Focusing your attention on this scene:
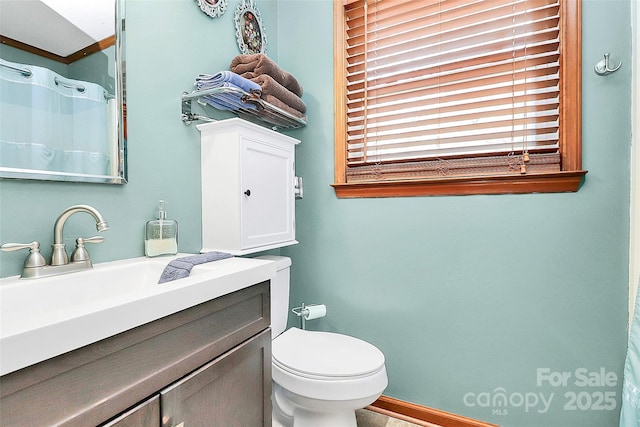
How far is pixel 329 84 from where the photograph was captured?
170 cm

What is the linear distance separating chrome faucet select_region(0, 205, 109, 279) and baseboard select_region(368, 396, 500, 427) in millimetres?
1468

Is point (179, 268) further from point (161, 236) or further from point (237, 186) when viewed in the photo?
point (237, 186)

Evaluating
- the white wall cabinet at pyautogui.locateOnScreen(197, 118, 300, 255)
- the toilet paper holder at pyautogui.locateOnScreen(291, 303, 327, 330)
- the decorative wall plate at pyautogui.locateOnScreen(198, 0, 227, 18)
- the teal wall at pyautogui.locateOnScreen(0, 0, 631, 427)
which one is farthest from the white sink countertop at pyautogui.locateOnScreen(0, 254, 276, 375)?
the decorative wall plate at pyautogui.locateOnScreen(198, 0, 227, 18)

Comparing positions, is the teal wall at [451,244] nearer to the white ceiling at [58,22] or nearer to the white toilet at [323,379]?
the white ceiling at [58,22]

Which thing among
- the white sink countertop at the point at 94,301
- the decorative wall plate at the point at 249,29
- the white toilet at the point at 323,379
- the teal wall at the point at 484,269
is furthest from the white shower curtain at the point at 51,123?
the teal wall at the point at 484,269

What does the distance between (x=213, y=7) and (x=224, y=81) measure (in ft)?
1.47

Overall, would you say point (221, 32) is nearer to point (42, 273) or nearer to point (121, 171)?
point (121, 171)

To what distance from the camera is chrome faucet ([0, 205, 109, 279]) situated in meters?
0.76

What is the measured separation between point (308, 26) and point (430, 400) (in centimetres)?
205

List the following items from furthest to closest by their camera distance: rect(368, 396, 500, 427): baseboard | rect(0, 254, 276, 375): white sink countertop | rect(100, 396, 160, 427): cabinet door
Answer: rect(368, 396, 500, 427): baseboard < rect(100, 396, 160, 427): cabinet door < rect(0, 254, 276, 375): white sink countertop

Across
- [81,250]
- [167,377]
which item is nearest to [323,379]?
[167,377]

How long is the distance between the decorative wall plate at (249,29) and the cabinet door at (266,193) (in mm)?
552

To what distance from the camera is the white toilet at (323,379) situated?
43.7 inches

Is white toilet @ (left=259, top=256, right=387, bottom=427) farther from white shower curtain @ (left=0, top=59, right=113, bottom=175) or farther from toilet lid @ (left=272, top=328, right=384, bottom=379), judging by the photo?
white shower curtain @ (left=0, top=59, right=113, bottom=175)
